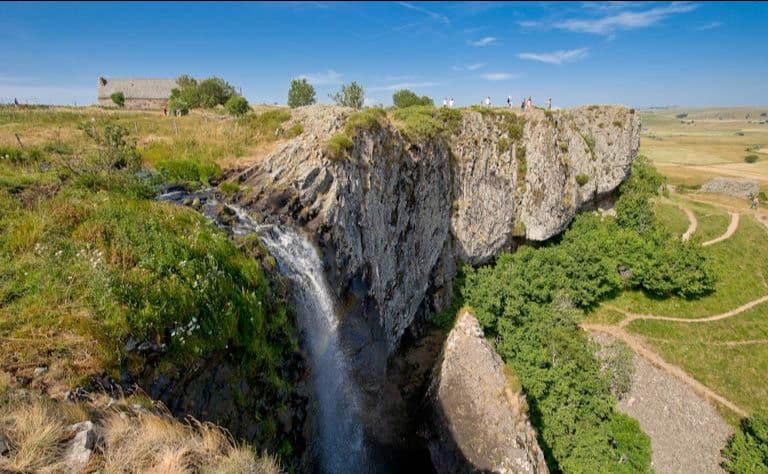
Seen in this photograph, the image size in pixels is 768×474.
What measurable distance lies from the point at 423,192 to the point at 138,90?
45.4 metres

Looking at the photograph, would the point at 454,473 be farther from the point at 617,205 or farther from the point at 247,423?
the point at 617,205

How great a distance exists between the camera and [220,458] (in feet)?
13.5

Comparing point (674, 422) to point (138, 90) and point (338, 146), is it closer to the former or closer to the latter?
point (338, 146)

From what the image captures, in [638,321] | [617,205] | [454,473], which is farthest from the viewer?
[617,205]

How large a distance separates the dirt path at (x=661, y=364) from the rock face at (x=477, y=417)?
43.3ft

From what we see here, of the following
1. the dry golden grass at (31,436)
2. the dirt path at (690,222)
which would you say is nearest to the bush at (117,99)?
the dry golden grass at (31,436)

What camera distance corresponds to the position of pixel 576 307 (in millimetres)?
28625

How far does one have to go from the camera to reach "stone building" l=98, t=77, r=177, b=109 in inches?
1852

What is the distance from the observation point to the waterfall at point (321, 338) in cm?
1103

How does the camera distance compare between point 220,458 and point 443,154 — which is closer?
point 220,458

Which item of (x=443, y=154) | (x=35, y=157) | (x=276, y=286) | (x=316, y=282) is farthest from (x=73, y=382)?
(x=443, y=154)

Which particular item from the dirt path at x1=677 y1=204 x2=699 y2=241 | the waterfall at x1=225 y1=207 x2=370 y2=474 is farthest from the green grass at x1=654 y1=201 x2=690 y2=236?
the waterfall at x1=225 y1=207 x2=370 y2=474

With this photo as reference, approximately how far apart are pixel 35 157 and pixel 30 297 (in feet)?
33.2

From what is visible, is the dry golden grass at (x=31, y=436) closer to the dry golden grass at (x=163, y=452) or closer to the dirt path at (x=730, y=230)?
the dry golden grass at (x=163, y=452)
